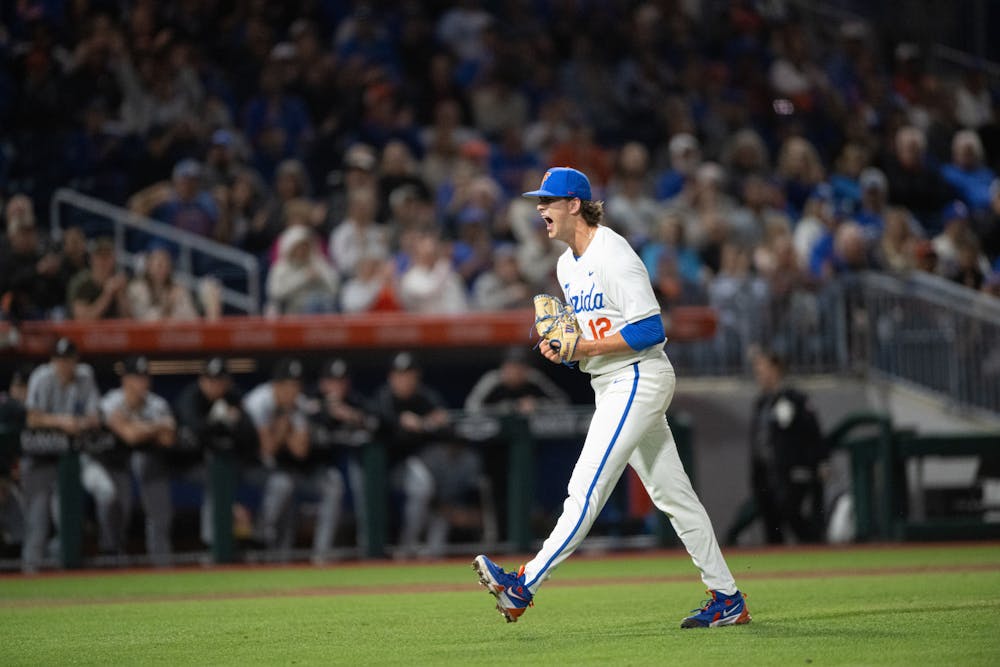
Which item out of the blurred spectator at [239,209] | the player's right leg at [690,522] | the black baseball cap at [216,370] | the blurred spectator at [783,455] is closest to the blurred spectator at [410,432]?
the black baseball cap at [216,370]

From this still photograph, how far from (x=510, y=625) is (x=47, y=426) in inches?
280

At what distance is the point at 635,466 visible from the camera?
23.7 ft

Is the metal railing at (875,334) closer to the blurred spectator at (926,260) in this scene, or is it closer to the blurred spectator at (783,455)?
the blurred spectator at (926,260)

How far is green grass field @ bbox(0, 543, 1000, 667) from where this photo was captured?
20.7 feet

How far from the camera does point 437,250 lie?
14922 millimetres

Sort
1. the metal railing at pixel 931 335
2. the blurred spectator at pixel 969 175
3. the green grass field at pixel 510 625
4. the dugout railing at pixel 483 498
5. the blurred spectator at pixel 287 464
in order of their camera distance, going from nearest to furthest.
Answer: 1. the green grass field at pixel 510 625
2. the dugout railing at pixel 483 498
3. the blurred spectator at pixel 287 464
4. the metal railing at pixel 931 335
5. the blurred spectator at pixel 969 175

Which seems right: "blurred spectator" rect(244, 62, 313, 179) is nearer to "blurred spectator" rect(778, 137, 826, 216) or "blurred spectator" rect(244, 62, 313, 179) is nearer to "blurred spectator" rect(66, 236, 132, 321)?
"blurred spectator" rect(66, 236, 132, 321)

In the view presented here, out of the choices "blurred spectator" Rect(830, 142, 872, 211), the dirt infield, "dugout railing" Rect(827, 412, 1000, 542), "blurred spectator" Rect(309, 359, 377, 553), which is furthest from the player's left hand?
"blurred spectator" Rect(830, 142, 872, 211)

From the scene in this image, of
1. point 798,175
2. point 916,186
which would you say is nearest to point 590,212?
point 798,175

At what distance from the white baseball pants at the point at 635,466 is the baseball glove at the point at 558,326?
284mm

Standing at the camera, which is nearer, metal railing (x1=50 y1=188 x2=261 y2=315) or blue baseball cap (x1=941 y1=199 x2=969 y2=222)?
metal railing (x1=50 y1=188 x2=261 y2=315)

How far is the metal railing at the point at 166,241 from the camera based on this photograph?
15.0 m

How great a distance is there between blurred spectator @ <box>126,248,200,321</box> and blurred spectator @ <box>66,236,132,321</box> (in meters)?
0.20

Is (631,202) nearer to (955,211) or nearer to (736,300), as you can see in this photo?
(736,300)
